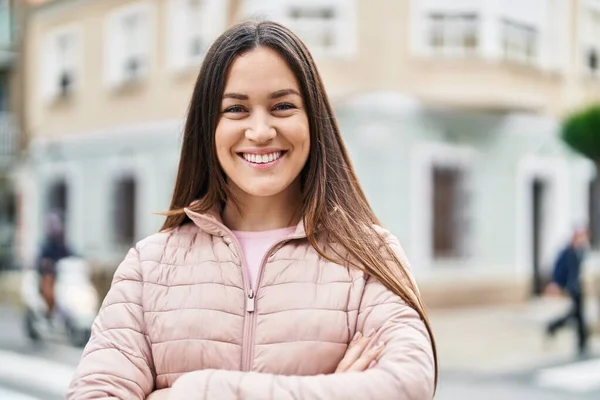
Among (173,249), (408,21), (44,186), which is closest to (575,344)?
(408,21)

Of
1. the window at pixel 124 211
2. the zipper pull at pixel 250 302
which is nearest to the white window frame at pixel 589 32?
the window at pixel 124 211

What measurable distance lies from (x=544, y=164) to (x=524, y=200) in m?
1.06

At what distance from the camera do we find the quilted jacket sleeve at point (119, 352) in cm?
146

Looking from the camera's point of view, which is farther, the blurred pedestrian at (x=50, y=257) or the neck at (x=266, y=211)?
the blurred pedestrian at (x=50, y=257)

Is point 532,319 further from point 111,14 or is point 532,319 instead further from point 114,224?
point 111,14

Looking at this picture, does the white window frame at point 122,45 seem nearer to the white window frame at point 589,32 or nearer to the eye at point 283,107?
the white window frame at point 589,32

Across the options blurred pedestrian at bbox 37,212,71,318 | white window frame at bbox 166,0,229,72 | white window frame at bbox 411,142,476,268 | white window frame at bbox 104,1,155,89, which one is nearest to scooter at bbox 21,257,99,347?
blurred pedestrian at bbox 37,212,71,318

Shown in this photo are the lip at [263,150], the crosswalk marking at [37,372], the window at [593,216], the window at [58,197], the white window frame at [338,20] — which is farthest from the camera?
the window at [58,197]

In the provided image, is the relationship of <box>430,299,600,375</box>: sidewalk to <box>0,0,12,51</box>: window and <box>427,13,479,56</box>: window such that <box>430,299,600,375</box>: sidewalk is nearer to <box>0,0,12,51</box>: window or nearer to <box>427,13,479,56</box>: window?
<box>427,13,479,56</box>: window

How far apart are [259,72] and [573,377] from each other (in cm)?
657

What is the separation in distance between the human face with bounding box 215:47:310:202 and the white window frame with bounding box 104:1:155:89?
47.0 feet

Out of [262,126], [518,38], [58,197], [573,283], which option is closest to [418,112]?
[518,38]

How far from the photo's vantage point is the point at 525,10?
44.3 feet

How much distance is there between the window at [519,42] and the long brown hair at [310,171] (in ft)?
39.7
